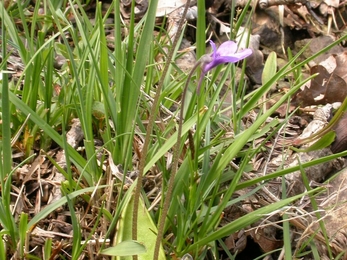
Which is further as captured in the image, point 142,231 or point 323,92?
point 323,92

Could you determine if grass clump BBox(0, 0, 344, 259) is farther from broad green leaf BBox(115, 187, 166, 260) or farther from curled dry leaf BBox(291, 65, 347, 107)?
curled dry leaf BBox(291, 65, 347, 107)

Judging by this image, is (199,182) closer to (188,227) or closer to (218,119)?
(188,227)

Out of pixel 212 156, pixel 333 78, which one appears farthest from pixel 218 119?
pixel 333 78

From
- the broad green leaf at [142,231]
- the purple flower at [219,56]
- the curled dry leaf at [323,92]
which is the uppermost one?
the purple flower at [219,56]

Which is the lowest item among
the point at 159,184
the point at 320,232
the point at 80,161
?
the point at 320,232

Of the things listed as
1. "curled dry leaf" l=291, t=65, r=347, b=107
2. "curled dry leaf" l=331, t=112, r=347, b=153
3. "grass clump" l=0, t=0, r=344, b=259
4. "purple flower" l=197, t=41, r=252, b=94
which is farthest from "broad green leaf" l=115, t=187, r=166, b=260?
"curled dry leaf" l=291, t=65, r=347, b=107

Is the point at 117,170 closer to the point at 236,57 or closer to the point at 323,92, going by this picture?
the point at 236,57

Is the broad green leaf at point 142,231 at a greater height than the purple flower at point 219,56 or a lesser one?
lesser

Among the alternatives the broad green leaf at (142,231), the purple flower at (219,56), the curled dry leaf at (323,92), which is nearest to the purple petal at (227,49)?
the purple flower at (219,56)

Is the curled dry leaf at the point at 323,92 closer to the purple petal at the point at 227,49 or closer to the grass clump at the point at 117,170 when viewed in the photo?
the grass clump at the point at 117,170

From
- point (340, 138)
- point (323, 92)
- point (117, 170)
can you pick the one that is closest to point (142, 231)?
point (117, 170)

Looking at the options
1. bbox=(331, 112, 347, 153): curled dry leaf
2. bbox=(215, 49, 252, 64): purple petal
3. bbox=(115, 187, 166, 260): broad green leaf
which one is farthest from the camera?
bbox=(331, 112, 347, 153): curled dry leaf
